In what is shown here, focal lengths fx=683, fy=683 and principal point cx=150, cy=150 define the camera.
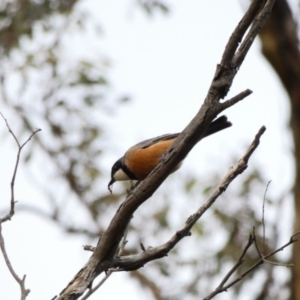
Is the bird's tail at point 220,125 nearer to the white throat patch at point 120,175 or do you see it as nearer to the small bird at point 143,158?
the small bird at point 143,158

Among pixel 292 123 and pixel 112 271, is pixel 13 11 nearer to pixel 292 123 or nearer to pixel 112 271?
pixel 292 123

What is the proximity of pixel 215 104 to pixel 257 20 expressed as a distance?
0.35 m

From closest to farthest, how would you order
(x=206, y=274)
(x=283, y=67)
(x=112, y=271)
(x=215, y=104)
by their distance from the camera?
1. (x=215, y=104)
2. (x=112, y=271)
3. (x=283, y=67)
4. (x=206, y=274)

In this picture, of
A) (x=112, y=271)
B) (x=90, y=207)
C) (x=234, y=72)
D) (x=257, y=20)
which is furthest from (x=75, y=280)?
(x=90, y=207)

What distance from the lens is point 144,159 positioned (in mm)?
4785

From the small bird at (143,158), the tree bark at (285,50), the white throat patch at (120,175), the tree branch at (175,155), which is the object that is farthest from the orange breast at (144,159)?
the tree bark at (285,50)

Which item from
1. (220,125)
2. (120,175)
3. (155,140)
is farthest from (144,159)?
(220,125)

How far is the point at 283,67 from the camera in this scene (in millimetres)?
6328

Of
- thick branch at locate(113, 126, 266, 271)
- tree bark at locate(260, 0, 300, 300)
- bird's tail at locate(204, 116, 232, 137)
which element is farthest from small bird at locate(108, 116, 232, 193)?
tree bark at locate(260, 0, 300, 300)

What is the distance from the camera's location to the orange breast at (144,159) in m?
4.64

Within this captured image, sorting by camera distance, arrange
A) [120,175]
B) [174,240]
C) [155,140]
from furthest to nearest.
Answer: [120,175] → [155,140] → [174,240]

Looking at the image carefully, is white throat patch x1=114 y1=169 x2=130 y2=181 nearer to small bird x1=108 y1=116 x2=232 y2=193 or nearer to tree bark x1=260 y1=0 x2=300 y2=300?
small bird x1=108 y1=116 x2=232 y2=193

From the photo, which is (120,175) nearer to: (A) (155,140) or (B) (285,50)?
(A) (155,140)

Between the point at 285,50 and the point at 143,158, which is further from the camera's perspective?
the point at 285,50
